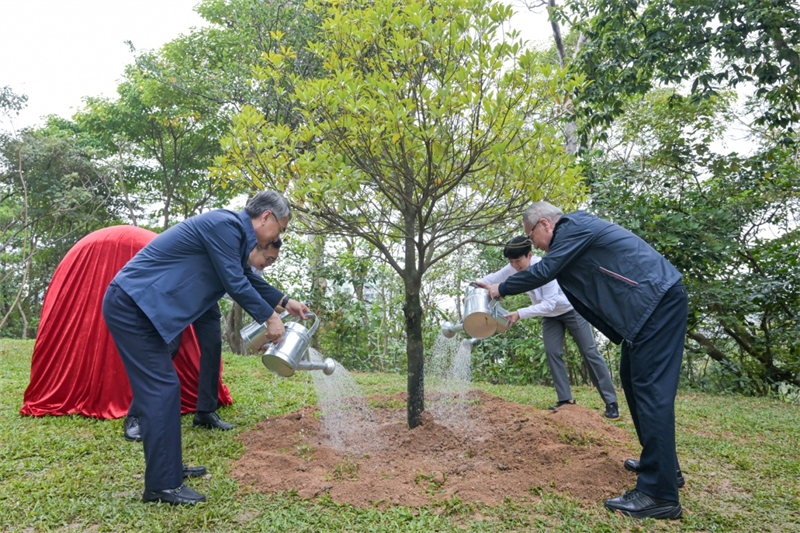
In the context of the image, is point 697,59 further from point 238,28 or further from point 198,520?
point 238,28

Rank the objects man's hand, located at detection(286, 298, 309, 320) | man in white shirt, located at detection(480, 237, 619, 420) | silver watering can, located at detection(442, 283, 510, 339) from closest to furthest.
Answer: silver watering can, located at detection(442, 283, 510, 339)
man's hand, located at detection(286, 298, 309, 320)
man in white shirt, located at detection(480, 237, 619, 420)

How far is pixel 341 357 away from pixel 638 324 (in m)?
6.55

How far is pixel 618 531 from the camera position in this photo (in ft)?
8.16

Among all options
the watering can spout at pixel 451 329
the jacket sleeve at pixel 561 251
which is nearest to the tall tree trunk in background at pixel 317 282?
the watering can spout at pixel 451 329

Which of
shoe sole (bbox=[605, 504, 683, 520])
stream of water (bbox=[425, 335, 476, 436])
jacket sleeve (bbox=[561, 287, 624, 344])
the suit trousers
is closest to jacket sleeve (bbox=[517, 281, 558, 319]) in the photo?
the suit trousers

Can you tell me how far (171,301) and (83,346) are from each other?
2.09 metres

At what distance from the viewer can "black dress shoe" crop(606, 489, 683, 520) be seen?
104 inches

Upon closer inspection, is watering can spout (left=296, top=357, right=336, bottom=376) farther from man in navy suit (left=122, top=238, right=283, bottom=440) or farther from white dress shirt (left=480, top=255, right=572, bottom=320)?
white dress shirt (left=480, top=255, right=572, bottom=320)

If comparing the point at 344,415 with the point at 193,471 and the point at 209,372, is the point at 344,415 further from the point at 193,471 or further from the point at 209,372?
the point at 193,471

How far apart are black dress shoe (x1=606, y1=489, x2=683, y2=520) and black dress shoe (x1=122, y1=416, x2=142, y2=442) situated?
3.13m

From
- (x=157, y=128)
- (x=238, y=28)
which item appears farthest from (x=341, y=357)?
(x=157, y=128)

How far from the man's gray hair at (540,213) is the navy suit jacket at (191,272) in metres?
1.64

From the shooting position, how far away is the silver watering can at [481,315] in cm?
345

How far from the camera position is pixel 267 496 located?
2.85 metres
